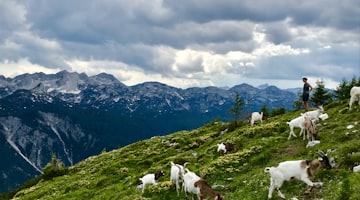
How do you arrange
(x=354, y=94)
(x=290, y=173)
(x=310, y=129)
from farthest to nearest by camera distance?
1. (x=354, y=94)
2. (x=310, y=129)
3. (x=290, y=173)

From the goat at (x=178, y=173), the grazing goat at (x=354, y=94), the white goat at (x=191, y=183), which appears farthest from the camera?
the grazing goat at (x=354, y=94)

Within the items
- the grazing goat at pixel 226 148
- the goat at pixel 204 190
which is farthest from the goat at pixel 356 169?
the grazing goat at pixel 226 148

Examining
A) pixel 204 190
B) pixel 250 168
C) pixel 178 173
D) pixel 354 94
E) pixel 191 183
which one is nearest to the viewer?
pixel 204 190

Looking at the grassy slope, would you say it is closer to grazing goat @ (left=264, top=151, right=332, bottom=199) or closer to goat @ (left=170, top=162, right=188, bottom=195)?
grazing goat @ (left=264, top=151, right=332, bottom=199)

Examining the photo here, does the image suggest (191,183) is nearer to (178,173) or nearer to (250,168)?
(178,173)

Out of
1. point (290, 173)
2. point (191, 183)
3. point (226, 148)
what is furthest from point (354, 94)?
point (191, 183)

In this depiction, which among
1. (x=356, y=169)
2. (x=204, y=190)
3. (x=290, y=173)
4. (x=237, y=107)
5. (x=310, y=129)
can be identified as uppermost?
(x=310, y=129)


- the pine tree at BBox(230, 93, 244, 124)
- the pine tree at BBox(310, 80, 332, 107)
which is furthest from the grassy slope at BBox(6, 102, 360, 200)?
the pine tree at BBox(310, 80, 332, 107)

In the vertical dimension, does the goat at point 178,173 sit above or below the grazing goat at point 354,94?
below

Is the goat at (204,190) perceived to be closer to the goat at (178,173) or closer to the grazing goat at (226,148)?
the goat at (178,173)

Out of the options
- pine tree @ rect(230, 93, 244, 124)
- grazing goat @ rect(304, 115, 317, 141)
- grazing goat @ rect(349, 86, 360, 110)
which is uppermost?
grazing goat @ rect(349, 86, 360, 110)

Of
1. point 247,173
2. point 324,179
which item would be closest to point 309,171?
point 324,179

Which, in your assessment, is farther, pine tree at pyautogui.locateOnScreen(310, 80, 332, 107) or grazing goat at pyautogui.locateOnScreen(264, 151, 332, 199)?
pine tree at pyautogui.locateOnScreen(310, 80, 332, 107)

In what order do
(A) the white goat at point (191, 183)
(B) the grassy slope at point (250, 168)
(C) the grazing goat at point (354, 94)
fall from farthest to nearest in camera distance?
(C) the grazing goat at point (354, 94) → (A) the white goat at point (191, 183) → (B) the grassy slope at point (250, 168)
